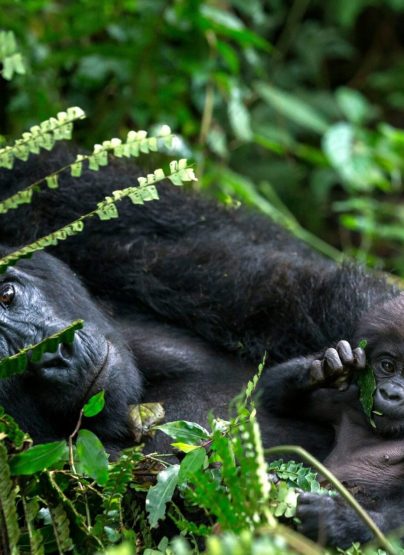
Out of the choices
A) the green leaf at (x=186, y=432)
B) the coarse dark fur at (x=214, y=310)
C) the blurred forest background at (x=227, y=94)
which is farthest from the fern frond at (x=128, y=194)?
the blurred forest background at (x=227, y=94)

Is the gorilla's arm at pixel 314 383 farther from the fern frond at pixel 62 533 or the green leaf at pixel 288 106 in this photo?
the green leaf at pixel 288 106

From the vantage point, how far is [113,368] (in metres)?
2.53

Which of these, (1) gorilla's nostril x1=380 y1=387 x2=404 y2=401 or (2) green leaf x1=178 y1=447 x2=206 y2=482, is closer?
(2) green leaf x1=178 y1=447 x2=206 y2=482

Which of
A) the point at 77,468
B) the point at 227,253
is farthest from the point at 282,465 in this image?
the point at 227,253

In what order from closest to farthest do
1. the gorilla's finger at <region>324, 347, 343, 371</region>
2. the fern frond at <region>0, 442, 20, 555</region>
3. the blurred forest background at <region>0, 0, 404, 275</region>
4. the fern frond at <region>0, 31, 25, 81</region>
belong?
the fern frond at <region>0, 442, 20, 555</region>
the gorilla's finger at <region>324, 347, 343, 371</region>
the fern frond at <region>0, 31, 25, 81</region>
the blurred forest background at <region>0, 0, 404, 275</region>

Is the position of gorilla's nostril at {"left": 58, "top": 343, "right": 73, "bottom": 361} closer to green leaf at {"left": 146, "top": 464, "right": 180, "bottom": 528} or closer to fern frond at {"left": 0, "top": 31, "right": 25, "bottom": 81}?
green leaf at {"left": 146, "top": 464, "right": 180, "bottom": 528}

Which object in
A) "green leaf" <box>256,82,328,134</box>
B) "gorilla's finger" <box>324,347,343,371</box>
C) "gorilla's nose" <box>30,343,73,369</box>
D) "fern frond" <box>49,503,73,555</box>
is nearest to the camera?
"fern frond" <box>49,503,73,555</box>

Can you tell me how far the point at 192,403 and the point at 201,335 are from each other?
11.7 inches

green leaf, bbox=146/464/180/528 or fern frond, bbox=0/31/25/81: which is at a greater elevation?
fern frond, bbox=0/31/25/81

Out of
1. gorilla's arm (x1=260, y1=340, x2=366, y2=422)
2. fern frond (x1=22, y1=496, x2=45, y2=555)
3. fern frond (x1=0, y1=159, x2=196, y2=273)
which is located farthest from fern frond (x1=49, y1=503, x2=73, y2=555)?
gorilla's arm (x1=260, y1=340, x2=366, y2=422)

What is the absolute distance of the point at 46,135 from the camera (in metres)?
2.29

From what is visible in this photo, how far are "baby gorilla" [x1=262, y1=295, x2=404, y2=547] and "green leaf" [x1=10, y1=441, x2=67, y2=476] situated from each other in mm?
712

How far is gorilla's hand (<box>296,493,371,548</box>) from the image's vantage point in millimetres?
1998

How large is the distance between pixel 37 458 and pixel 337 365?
852 millimetres
